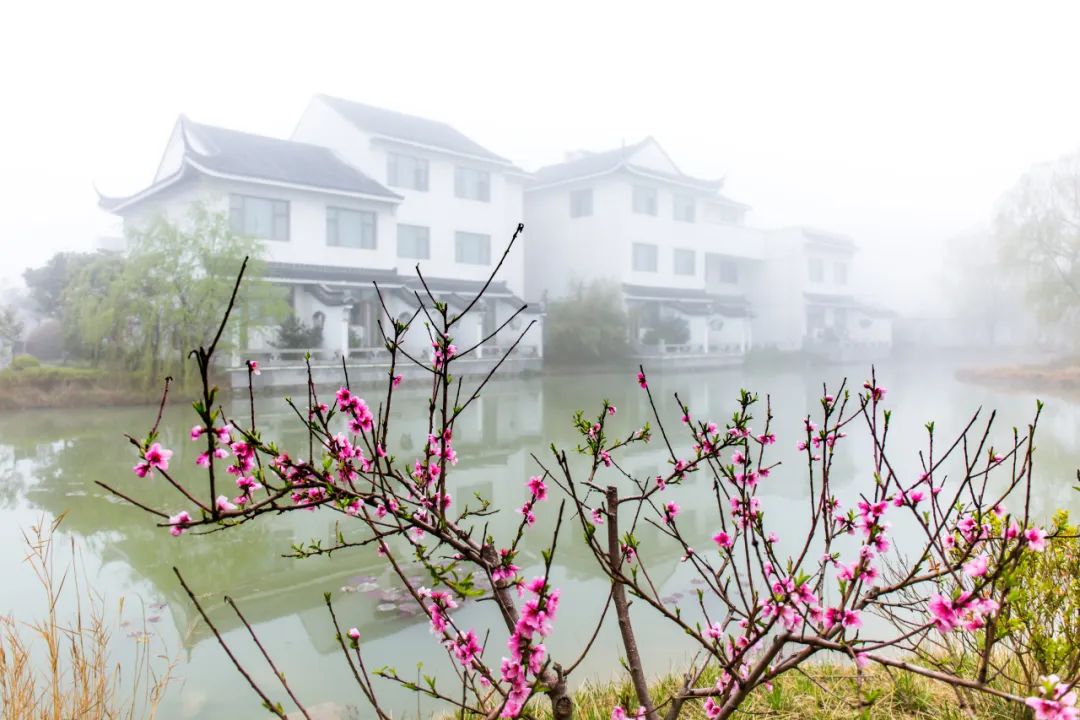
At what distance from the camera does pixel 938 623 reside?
134 cm

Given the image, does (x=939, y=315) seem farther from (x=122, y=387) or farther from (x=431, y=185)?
(x=122, y=387)

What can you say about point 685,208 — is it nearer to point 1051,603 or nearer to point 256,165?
point 256,165

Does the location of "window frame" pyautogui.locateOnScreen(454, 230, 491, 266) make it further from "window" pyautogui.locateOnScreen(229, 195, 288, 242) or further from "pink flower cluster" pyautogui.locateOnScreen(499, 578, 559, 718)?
"pink flower cluster" pyautogui.locateOnScreen(499, 578, 559, 718)


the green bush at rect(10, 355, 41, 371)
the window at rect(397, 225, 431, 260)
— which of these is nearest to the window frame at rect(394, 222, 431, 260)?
the window at rect(397, 225, 431, 260)

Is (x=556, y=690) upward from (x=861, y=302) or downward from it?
downward

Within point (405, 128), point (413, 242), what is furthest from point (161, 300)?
point (405, 128)

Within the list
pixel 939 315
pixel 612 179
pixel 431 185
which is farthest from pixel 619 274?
pixel 939 315

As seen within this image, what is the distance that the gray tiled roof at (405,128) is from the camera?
817 inches

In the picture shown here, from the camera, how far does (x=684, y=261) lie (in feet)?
86.6

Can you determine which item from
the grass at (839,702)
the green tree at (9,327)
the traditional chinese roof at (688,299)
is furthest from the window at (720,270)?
the grass at (839,702)

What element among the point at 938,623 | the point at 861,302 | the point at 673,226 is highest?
the point at 673,226

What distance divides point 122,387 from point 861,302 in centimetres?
2882

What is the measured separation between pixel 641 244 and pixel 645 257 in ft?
1.52

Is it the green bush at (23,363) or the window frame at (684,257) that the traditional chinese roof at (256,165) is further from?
the window frame at (684,257)
